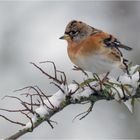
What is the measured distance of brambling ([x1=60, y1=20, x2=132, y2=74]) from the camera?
9.61 ft

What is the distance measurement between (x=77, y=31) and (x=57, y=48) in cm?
681

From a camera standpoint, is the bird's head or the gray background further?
the gray background

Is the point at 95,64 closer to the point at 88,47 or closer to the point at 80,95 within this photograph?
the point at 88,47

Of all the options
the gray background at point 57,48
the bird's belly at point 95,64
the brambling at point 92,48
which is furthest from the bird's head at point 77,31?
the gray background at point 57,48

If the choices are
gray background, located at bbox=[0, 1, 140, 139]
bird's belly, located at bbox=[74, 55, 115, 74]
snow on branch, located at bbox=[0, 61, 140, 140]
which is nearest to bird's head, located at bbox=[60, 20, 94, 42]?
bird's belly, located at bbox=[74, 55, 115, 74]

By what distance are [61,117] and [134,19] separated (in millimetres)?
2527

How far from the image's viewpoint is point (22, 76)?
30.4ft

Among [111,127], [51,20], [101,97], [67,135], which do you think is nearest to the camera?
[101,97]

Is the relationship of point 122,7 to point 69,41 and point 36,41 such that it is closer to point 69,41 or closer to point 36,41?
point 36,41

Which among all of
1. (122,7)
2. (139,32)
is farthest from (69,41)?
(122,7)

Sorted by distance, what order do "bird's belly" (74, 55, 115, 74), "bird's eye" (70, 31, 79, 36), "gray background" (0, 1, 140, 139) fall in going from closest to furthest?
"bird's belly" (74, 55, 115, 74)
"bird's eye" (70, 31, 79, 36)
"gray background" (0, 1, 140, 139)

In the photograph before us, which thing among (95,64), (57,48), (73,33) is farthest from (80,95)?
(57,48)

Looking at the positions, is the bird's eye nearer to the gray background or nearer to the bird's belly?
the bird's belly

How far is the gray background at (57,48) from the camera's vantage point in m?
8.41
